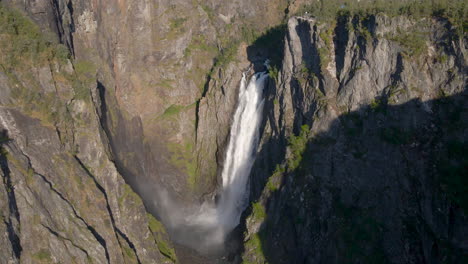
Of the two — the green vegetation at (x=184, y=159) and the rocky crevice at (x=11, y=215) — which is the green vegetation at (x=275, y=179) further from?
the rocky crevice at (x=11, y=215)

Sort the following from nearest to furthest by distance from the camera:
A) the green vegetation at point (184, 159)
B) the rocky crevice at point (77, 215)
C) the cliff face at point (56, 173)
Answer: the cliff face at point (56, 173), the rocky crevice at point (77, 215), the green vegetation at point (184, 159)

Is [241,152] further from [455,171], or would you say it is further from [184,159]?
[455,171]

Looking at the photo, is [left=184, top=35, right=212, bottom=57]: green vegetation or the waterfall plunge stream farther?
[left=184, top=35, right=212, bottom=57]: green vegetation

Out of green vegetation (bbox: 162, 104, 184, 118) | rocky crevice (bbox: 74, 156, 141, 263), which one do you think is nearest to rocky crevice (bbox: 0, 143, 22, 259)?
rocky crevice (bbox: 74, 156, 141, 263)

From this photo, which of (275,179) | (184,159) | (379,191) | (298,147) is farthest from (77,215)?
(379,191)

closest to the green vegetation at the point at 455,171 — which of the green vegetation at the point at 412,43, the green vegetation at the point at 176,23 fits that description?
the green vegetation at the point at 412,43

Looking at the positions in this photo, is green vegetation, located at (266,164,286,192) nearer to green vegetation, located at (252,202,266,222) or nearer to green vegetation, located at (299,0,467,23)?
green vegetation, located at (252,202,266,222)
